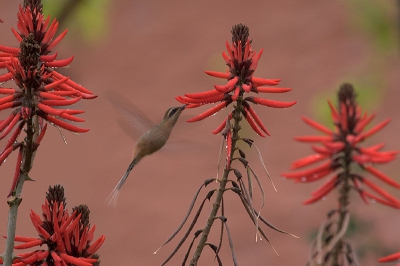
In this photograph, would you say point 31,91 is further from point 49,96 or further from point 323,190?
point 323,190

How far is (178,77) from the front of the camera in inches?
120

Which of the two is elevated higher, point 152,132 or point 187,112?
point 187,112

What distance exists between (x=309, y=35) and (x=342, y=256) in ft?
6.84

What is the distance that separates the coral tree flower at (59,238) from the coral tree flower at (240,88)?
0.19 metres

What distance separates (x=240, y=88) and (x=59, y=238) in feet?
1.00

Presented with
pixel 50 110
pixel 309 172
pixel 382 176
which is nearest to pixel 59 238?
pixel 50 110

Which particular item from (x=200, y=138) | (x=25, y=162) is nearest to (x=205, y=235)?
(x=25, y=162)

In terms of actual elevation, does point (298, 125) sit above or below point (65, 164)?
above

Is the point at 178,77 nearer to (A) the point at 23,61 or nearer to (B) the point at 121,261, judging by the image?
(B) the point at 121,261

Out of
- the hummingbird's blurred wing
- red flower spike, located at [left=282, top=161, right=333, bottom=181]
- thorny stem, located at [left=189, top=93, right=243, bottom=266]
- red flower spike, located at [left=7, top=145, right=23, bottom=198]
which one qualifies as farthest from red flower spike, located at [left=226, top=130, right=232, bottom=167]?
the hummingbird's blurred wing

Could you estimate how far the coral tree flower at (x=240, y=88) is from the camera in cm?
89

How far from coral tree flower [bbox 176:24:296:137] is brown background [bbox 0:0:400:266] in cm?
187

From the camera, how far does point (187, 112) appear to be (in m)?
2.85

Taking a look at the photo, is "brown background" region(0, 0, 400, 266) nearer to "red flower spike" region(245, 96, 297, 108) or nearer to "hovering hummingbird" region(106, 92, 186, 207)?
"hovering hummingbird" region(106, 92, 186, 207)
